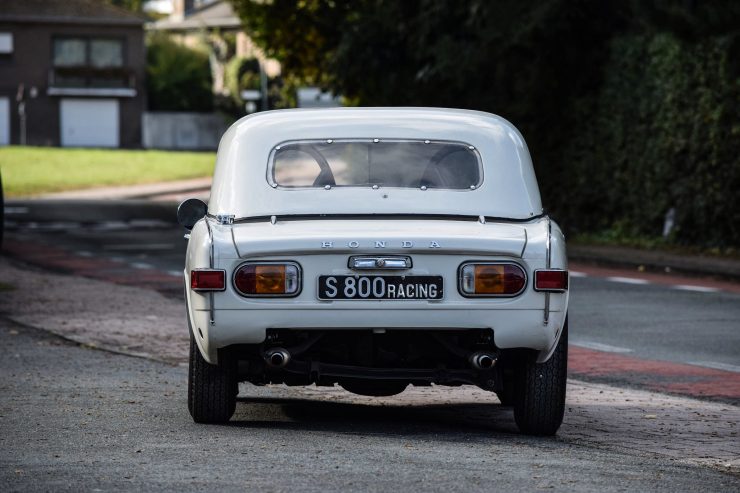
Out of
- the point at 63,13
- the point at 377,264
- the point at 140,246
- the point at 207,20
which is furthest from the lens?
the point at 207,20

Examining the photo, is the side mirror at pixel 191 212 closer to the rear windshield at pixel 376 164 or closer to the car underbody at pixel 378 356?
the rear windshield at pixel 376 164

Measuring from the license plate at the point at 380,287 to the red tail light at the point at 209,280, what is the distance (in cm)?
47

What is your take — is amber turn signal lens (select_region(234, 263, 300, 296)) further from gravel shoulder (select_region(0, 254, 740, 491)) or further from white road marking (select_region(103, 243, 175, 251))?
white road marking (select_region(103, 243, 175, 251))

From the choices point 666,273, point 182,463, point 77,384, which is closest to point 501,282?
point 182,463

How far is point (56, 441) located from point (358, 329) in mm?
1497

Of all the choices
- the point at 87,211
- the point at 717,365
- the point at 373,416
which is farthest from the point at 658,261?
the point at 87,211

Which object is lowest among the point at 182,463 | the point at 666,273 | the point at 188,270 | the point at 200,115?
the point at 200,115

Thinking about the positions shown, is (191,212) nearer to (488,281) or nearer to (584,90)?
(488,281)

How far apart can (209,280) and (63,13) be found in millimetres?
78440

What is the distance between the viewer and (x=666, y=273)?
2155cm

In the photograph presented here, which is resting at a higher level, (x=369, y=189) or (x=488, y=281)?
(x=369, y=189)

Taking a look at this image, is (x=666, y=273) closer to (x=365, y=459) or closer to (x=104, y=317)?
(x=104, y=317)

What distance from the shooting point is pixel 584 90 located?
2764 centimetres

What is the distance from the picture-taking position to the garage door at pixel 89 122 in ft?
279
